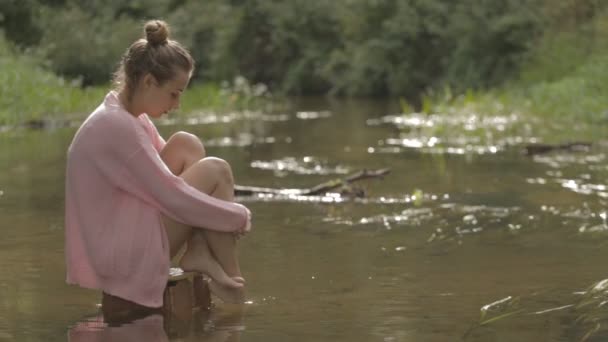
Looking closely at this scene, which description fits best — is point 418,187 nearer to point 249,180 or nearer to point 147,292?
point 249,180

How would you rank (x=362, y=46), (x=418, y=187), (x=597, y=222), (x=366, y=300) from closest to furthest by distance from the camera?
(x=366, y=300) < (x=597, y=222) < (x=418, y=187) < (x=362, y=46)

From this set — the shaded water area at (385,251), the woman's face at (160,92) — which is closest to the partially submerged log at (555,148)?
the shaded water area at (385,251)

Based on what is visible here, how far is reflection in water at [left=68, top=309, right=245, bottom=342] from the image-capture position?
4.85 m

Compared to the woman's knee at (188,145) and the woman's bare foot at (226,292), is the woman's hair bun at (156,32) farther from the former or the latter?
the woman's bare foot at (226,292)

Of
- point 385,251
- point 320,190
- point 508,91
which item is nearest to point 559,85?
point 508,91

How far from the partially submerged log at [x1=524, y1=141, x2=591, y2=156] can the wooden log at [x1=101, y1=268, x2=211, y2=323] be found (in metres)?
8.11

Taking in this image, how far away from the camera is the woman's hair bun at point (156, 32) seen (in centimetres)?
522

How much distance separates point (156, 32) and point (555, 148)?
857 centimetres

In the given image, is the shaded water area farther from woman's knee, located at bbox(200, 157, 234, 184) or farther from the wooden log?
woman's knee, located at bbox(200, 157, 234, 184)

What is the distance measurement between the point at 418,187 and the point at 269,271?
4.08 m

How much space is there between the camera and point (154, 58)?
206 inches

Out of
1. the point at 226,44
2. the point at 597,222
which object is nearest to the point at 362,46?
the point at 226,44

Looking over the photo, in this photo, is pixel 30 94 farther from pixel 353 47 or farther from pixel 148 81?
pixel 353 47

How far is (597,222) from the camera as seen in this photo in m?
8.15
